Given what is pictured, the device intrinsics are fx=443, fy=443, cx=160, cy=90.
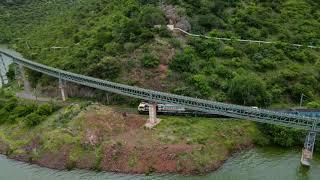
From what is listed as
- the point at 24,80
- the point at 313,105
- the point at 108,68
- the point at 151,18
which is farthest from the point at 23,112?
the point at 313,105

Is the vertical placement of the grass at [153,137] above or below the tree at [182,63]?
below

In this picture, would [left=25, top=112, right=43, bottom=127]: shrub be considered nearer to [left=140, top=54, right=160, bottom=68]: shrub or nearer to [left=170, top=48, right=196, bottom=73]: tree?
[left=140, top=54, right=160, bottom=68]: shrub

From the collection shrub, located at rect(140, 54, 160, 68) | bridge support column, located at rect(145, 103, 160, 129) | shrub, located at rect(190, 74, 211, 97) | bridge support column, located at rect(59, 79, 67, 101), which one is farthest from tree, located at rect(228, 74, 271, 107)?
bridge support column, located at rect(59, 79, 67, 101)

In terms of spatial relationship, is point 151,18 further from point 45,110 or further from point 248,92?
point 45,110

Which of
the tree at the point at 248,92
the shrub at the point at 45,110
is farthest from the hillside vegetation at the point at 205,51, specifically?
the shrub at the point at 45,110

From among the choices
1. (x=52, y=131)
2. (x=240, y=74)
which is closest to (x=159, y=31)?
(x=240, y=74)

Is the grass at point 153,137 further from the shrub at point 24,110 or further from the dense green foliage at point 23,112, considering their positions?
the shrub at point 24,110
